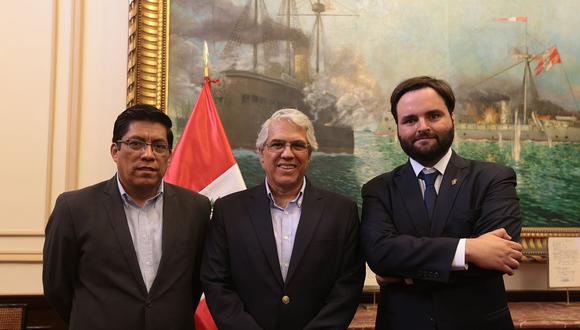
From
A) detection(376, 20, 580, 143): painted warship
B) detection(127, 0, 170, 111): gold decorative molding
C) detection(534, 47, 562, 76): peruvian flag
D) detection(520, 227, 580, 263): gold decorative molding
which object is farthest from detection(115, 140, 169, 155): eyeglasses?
detection(534, 47, 562, 76): peruvian flag

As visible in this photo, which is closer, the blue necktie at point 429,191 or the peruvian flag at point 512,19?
the blue necktie at point 429,191

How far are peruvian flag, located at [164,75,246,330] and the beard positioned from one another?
50.9 inches

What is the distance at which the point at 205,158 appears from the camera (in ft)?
9.62

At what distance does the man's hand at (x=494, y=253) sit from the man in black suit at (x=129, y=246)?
1.12 m

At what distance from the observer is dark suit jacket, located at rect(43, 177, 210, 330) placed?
1833 mm

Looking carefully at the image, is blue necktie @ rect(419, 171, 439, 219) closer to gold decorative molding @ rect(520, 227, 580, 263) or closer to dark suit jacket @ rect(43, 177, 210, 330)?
dark suit jacket @ rect(43, 177, 210, 330)

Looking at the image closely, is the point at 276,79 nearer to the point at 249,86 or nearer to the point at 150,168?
the point at 249,86

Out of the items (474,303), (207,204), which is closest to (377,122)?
(207,204)

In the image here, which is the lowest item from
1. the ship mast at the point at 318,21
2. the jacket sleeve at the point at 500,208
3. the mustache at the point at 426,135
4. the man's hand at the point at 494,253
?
the man's hand at the point at 494,253

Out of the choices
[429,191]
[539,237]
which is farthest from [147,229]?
[539,237]

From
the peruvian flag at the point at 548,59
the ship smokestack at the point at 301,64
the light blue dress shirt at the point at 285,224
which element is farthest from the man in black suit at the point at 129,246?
the peruvian flag at the point at 548,59

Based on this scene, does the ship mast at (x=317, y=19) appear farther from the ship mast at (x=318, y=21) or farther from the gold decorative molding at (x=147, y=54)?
the gold decorative molding at (x=147, y=54)

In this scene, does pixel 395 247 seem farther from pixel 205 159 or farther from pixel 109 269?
pixel 205 159

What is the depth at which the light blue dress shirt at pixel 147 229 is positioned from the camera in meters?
1.92
